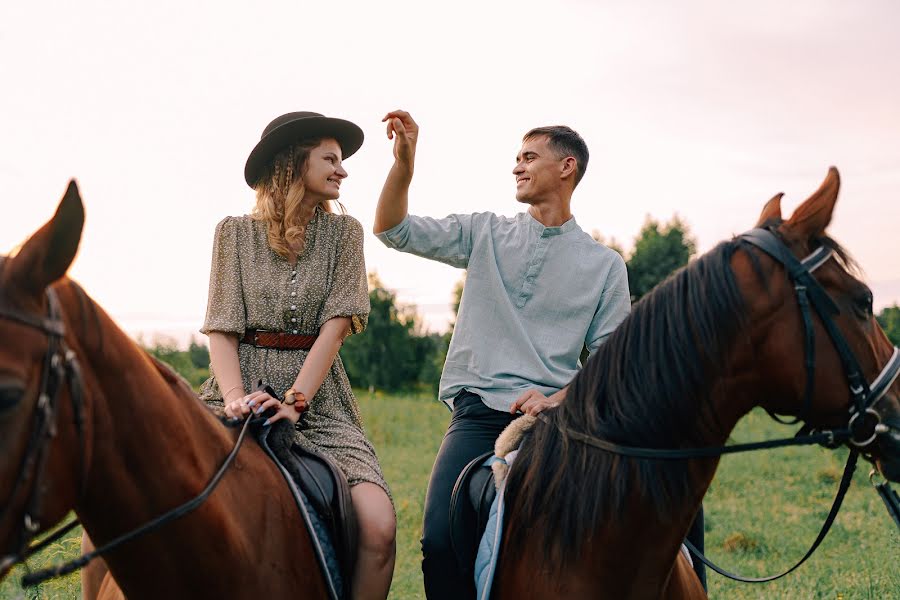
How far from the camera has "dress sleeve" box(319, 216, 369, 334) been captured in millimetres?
3502

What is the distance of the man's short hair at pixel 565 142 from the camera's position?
3906mm

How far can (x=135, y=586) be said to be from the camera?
2305 mm

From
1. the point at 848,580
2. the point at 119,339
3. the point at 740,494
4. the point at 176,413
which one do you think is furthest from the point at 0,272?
the point at 740,494

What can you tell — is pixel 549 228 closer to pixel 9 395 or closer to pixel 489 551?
pixel 489 551

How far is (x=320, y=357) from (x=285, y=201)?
0.74 metres

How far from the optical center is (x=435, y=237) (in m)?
3.72

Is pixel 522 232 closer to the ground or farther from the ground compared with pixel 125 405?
farther from the ground

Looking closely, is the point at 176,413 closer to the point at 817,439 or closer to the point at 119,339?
the point at 119,339

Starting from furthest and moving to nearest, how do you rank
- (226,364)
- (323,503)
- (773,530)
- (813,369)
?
(773,530) < (226,364) < (323,503) < (813,369)

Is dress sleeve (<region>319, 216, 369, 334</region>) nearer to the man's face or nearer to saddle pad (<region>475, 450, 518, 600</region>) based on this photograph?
the man's face

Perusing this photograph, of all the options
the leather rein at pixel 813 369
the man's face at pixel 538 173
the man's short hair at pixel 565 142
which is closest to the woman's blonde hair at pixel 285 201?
the man's face at pixel 538 173

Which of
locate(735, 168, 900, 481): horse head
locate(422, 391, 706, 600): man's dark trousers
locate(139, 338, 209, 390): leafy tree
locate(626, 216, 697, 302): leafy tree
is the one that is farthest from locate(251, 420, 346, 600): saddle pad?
locate(626, 216, 697, 302): leafy tree

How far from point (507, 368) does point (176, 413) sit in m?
1.62

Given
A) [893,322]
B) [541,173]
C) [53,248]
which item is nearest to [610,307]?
[541,173]
